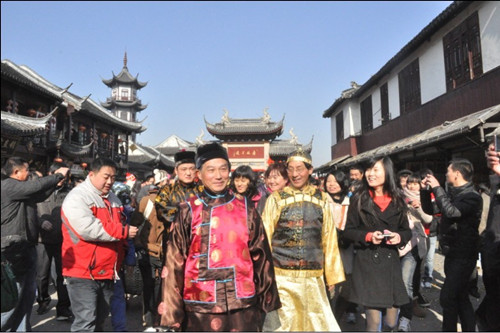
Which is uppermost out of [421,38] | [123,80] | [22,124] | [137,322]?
[123,80]

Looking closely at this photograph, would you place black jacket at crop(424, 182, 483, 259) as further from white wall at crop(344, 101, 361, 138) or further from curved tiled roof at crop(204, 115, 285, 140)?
curved tiled roof at crop(204, 115, 285, 140)

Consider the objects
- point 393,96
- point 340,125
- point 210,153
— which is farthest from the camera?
point 340,125

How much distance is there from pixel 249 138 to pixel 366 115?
51.4 ft

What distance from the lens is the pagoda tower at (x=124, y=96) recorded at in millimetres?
51719

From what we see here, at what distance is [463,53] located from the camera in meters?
9.54

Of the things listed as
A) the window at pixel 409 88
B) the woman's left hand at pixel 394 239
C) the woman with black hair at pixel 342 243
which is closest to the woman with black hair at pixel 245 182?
the woman with black hair at pixel 342 243

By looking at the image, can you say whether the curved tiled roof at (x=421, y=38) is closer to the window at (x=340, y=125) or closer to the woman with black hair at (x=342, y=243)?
the window at (x=340, y=125)

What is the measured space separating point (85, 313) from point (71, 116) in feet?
67.9

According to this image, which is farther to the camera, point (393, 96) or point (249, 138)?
point (249, 138)

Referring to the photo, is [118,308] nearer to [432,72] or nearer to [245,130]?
[432,72]

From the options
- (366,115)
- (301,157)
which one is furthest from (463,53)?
(301,157)

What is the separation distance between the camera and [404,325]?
389 centimetres

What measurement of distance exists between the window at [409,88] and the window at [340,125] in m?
6.92

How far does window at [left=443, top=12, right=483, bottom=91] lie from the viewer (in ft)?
29.7
